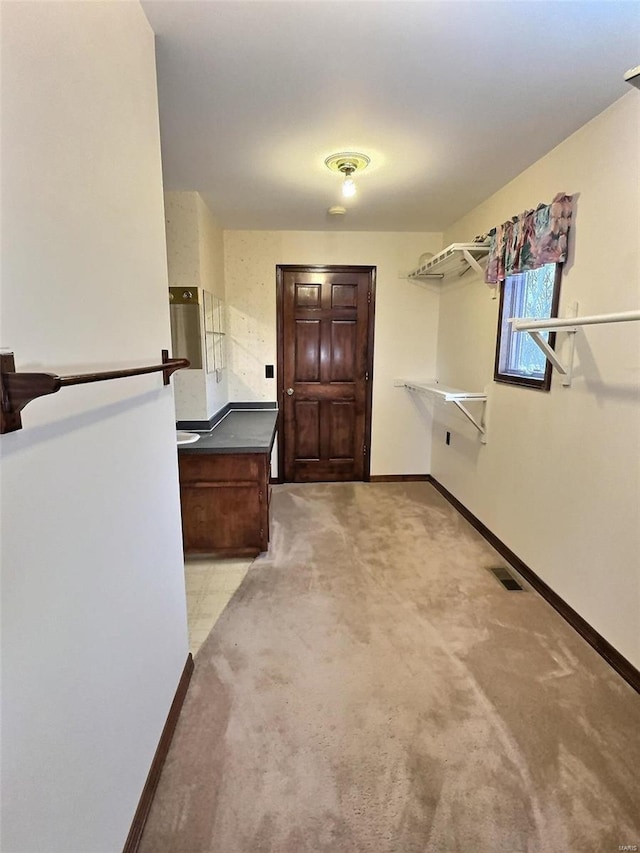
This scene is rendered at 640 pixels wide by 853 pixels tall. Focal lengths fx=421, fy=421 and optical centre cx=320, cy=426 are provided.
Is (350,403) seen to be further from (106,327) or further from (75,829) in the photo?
(75,829)

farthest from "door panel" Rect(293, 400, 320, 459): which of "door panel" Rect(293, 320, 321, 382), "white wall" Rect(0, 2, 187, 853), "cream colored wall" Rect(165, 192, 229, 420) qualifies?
"white wall" Rect(0, 2, 187, 853)

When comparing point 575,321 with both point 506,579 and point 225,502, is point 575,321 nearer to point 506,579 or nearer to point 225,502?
point 506,579

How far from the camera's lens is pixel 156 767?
1.31m

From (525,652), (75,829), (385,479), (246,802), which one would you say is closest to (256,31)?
(75,829)

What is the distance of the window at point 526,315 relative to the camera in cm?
226

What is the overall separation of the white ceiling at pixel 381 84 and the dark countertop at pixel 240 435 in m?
1.59

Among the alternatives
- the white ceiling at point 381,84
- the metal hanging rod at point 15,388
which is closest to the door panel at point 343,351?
the white ceiling at point 381,84

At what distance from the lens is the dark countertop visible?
8.30 ft

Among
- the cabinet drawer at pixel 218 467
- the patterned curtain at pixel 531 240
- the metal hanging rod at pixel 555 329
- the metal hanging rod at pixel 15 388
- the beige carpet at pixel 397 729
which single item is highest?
the patterned curtain at pixel 531 240

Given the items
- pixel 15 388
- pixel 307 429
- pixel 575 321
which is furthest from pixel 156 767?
pixel 307 429

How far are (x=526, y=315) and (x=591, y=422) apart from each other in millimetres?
933

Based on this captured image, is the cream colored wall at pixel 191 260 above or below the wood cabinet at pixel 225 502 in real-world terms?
above

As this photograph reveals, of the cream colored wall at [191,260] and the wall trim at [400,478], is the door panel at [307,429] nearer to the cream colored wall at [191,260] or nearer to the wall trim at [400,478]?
the wall trim at [400,478]

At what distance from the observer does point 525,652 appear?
1890mm
